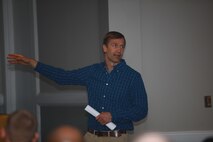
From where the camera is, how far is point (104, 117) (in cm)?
210

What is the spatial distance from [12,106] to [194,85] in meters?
1.63

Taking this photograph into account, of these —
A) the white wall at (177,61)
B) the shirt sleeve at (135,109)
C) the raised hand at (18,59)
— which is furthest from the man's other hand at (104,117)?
the white wall at (177,61)

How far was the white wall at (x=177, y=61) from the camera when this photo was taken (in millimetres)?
3160

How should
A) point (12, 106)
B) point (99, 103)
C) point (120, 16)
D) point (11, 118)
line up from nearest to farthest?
point (11, 118)
point (99, 103)
point (120, 16)
point (12, 106)

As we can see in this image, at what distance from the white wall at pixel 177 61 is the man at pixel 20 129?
7.05ft

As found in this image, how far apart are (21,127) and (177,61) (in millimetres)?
2350

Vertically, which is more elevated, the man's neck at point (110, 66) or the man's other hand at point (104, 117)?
the man's neck at point (110, 66)

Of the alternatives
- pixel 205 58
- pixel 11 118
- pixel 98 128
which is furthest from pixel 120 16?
pixel 11 118

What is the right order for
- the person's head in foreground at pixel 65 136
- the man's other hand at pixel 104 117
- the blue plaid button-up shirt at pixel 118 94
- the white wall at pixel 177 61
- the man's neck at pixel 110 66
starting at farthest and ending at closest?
1. the white wall at pixel 177 61
2. the man's neck at pixel 110 66
3. the blue plaid button-up shirt at pixel 118 94
4. the man's other hand at pixel 104 117
5. the person's head in foreground at pixel 65 136

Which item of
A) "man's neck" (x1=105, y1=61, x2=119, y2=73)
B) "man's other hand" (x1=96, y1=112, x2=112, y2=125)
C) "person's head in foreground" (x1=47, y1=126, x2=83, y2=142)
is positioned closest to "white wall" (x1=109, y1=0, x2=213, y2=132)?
"man's neck" (x1=105, y1=61, x2=119, y2=73)

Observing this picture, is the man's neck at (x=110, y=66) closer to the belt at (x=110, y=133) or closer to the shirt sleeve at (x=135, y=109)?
the shirt sleeve at (x=135, y=109)

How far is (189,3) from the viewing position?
320cm

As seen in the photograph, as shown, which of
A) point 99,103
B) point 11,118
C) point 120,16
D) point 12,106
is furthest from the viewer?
point 12,106

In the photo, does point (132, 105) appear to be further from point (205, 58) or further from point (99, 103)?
point (205, 58)
